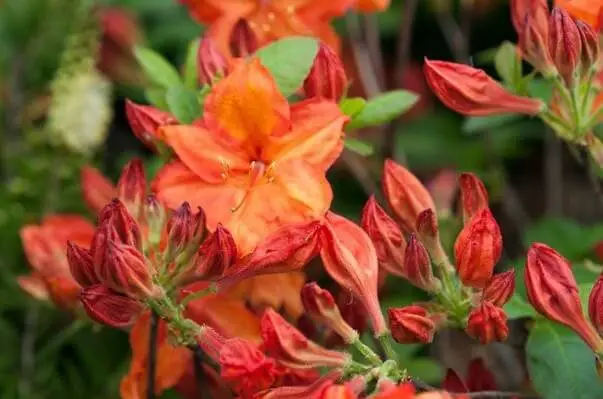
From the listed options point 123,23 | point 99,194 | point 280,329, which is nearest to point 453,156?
point 123,23

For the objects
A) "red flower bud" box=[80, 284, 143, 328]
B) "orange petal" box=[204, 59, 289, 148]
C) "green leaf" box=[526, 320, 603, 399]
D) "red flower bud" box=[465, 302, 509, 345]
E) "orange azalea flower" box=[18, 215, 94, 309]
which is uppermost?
"orange petal" box=[204, 59, 289, 148]

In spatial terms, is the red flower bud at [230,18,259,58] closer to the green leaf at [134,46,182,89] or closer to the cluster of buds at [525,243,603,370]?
the green leaf at [134,46,182,89]

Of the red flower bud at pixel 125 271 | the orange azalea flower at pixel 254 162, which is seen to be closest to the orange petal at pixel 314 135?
the orange azalea flower at pixel 254 162

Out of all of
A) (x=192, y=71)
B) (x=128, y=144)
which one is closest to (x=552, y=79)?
(x=192, y=71)

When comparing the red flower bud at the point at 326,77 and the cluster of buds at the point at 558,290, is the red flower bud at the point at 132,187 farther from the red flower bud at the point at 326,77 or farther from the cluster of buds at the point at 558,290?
the cluster of buds at the point at 558,290

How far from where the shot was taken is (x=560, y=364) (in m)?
1.21

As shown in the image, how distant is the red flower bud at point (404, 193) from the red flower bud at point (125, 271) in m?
0.30

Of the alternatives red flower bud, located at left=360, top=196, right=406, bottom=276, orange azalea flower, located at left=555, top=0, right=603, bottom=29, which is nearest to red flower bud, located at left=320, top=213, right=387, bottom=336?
red flower bud, located at left=360, top=196, right=406, bottom=276

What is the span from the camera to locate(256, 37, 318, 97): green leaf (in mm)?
1314

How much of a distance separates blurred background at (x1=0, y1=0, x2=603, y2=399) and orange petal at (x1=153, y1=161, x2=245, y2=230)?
416 mm

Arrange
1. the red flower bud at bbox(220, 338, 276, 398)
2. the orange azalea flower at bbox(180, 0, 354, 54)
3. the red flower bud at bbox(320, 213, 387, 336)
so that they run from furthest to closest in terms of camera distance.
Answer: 1. the orange azalea flower at bbox(180, 0, 354, 54)
2. the red flower bud at bbox(320, 213, 387, 336)
3. the red flower bud at bbox(220, 338, 276, 398)

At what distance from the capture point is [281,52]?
52.4 inches

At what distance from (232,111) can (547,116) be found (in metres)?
0.36

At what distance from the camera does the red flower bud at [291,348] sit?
1122 millimetres
